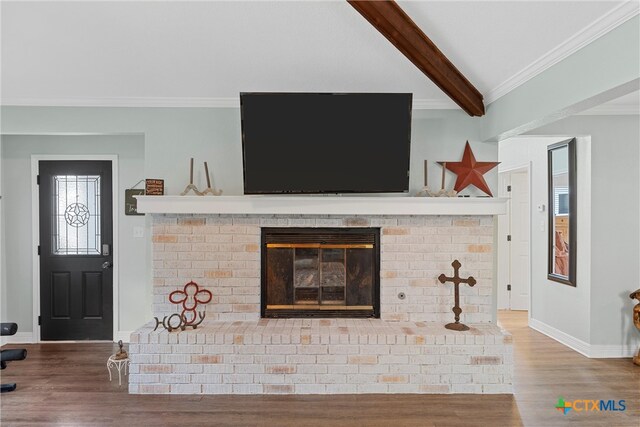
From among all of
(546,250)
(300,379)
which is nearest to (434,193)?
(300,379)

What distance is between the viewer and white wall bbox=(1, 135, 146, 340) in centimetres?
428

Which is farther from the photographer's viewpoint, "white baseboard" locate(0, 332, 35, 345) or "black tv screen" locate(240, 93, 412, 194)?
"white baseboard" locate(0, 332, 35, 345)

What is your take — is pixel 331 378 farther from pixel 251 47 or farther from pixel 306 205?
pixel 251 47

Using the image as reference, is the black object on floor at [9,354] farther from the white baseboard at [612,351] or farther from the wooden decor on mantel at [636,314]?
the wooden decor on mantel at [636,314]

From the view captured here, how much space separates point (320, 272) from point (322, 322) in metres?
0.41

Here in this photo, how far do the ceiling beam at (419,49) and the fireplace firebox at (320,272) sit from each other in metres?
1.26

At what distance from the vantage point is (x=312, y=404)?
2996 mm

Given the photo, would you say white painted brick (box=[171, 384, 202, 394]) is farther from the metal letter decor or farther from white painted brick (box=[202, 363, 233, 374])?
the metal letter decor

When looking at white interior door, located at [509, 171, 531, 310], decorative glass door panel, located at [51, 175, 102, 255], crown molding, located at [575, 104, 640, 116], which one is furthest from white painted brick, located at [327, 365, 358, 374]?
white interior door, located at [509, 171, 531, 310]

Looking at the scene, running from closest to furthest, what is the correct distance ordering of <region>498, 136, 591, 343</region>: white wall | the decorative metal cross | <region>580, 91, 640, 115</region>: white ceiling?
the decorative metal cross < <region>580, 91, 640, 115</region>: white ceiling < <region>498, 136, 591, 343</region>: white wall

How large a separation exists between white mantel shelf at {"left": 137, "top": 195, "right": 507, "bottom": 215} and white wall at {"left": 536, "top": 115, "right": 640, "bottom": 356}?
139 centimetres

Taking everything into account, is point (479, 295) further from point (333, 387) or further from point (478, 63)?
point (478, 63)

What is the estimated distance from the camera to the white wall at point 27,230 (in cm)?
428

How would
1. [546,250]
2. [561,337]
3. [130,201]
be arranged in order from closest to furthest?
[130,201] → [561,337] → [546,250]
